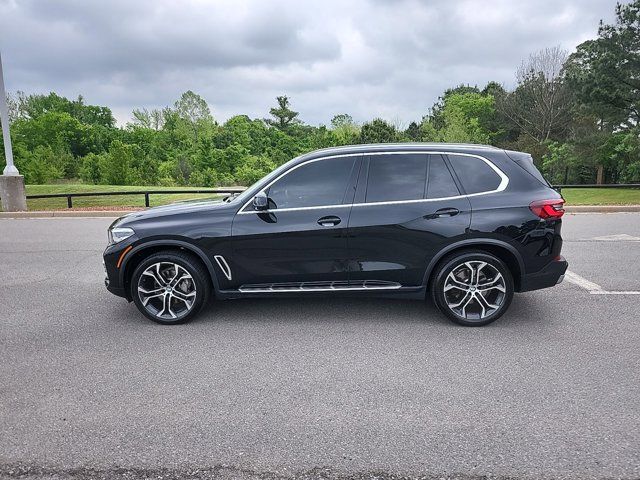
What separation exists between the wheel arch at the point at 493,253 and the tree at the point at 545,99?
45.0 metres

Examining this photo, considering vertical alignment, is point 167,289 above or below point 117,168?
below

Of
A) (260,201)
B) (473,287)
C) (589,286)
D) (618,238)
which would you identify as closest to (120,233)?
(260,201)

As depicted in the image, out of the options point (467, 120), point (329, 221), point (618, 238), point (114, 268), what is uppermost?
point (467, 120)

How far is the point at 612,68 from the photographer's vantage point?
2727 centimetres

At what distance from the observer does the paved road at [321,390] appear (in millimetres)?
2764

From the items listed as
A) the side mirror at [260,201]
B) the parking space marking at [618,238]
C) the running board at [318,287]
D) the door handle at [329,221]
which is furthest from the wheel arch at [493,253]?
the parking space marking at [618,238]

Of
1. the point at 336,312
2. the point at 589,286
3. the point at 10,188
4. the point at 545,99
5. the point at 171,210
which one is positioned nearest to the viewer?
the point at 171,210

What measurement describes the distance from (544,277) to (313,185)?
2.54 meters

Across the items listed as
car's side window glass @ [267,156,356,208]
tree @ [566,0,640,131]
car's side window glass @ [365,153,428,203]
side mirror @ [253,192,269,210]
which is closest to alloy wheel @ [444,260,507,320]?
car's side window glass @ [365,153,428,203]

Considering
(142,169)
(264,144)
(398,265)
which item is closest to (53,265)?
(398,265)

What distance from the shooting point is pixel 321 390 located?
3557 mm

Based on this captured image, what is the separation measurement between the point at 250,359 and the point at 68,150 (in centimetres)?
7090

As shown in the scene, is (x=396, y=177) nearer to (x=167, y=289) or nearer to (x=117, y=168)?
(x=167, y=289)

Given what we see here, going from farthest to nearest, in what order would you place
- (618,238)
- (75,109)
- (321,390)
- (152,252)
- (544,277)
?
(75,109) < (618,238) < (152,252) < (544,277) < (321,390)
